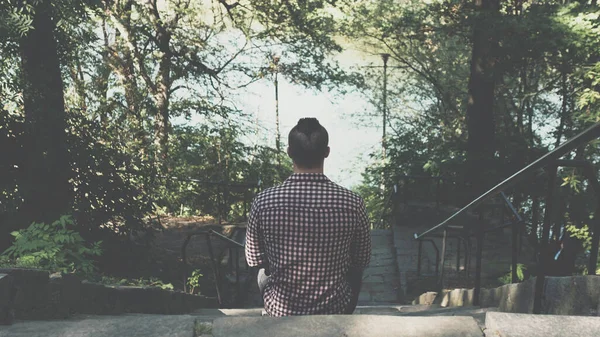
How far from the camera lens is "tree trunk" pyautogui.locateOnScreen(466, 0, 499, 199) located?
1228 cm

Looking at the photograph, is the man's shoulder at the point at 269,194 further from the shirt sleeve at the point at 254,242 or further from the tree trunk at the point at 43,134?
the tree trunk at the point at 43,134

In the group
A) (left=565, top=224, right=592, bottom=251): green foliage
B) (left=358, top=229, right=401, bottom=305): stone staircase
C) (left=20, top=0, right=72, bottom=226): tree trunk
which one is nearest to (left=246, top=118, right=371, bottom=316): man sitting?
(left=20, top=0, right=72, bottom=226): tree trunk

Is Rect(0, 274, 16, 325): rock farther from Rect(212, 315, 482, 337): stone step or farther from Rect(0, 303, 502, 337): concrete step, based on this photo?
Rect(212, 315, 482, 337): stone step

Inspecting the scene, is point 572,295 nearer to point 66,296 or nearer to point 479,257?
point 479,257

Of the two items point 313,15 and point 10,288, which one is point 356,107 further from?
point 10,288

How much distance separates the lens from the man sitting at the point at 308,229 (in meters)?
3.12

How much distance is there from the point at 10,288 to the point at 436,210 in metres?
10.5

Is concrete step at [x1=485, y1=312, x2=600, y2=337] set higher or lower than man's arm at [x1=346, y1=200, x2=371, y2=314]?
lower

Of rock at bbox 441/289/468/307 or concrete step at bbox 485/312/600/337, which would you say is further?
rock at bbox 441/289/468/307

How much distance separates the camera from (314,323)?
9.06ft

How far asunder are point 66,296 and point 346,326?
5.81 feet

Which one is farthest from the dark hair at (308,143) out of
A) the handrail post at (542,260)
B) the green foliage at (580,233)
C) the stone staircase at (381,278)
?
the green foliage at (580,233)

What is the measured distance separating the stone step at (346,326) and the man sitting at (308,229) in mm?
337

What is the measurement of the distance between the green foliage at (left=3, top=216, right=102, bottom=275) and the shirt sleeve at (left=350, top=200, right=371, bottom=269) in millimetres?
2298
